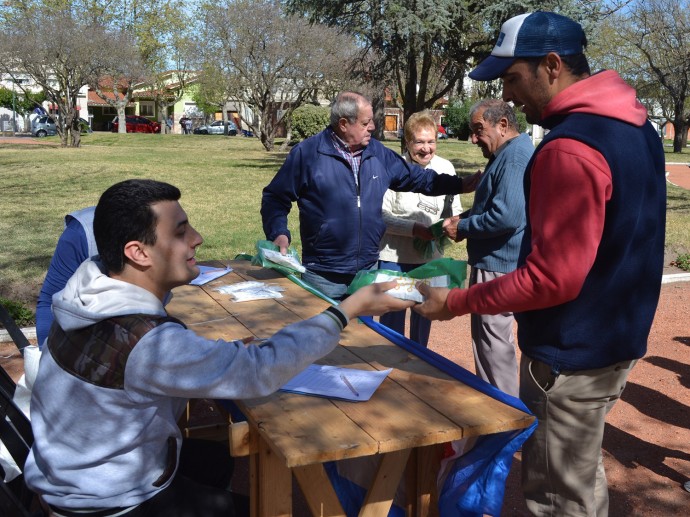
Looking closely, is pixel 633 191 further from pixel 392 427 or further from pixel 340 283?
pixel 340 283

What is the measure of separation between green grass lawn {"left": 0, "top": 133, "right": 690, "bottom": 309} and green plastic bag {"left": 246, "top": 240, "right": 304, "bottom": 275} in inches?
142

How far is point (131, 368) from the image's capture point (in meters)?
2.04

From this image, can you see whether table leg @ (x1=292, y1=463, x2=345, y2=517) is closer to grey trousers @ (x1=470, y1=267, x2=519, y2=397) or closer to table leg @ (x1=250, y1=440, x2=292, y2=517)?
table leg @ (x1=250, y1=440, x2=292, y2=517)

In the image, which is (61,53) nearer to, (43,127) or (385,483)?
(43,127)

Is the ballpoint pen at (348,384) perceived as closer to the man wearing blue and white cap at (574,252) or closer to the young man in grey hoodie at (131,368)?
the young man in grey hoodie at (131,368)

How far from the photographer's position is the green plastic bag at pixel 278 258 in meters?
3.98

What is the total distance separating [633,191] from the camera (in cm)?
219

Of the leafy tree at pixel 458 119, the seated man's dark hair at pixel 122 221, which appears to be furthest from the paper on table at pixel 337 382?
the leafy tree at pixel 458 119

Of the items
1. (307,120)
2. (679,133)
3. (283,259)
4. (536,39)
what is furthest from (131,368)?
(679,133)

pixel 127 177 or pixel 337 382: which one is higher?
pixel 337 382

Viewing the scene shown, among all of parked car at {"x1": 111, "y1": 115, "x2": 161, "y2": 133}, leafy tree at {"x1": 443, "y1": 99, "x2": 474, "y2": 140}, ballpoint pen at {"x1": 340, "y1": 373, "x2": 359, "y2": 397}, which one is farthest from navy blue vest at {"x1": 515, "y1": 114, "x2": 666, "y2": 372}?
parked car at {"x1": 111, "y1": 115, "x2": 161, "y2": 133}

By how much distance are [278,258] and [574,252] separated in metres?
2.09

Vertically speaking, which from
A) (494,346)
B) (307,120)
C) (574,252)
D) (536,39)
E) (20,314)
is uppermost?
(536,39)

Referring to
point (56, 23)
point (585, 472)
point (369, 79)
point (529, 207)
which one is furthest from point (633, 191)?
point (56, 23)
